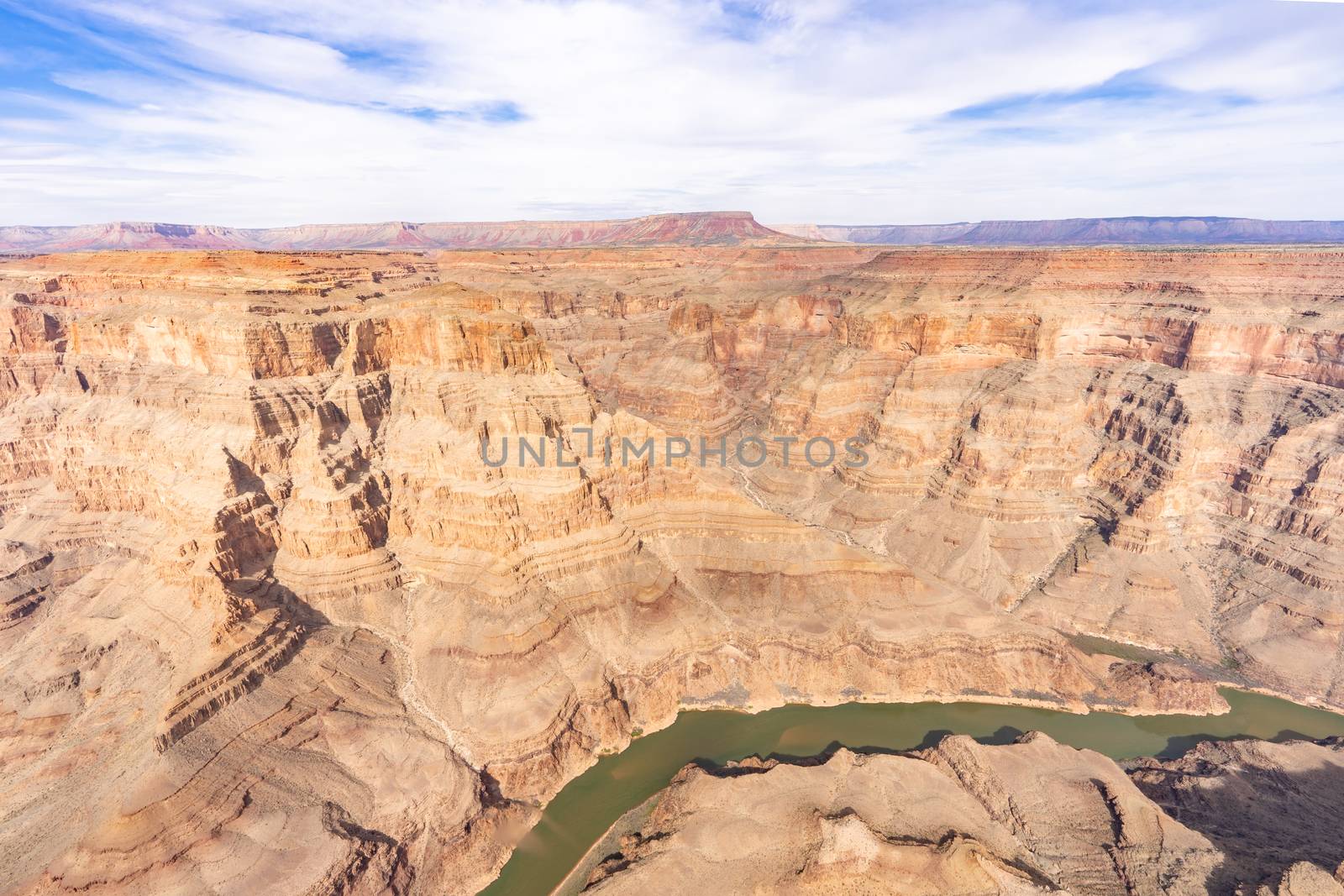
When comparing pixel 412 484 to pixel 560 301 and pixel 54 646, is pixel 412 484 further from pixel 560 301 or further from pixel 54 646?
pixel 560 301

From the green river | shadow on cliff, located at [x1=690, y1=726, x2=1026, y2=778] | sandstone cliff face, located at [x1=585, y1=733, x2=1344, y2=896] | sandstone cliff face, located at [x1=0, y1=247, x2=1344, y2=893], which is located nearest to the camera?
sandstone cliff face, located at [x1=585, y1=733, x2=1344, y2=896]

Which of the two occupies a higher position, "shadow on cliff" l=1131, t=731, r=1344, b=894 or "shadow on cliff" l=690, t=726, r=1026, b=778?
"shadow on cliff" l=1131, t=731, r=1344, b=894

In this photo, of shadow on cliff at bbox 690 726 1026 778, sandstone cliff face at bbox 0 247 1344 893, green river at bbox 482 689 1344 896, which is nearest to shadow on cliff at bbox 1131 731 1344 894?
green river at bbox 482 689 1344 896

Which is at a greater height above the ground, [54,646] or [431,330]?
[431,330]

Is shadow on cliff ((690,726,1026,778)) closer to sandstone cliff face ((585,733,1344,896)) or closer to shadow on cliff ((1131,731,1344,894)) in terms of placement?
sandstone cliff face ((585,733,1344,896))

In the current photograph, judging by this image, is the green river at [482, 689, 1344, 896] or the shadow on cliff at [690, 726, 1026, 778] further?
the green river at [482, 689, 1344, 896]

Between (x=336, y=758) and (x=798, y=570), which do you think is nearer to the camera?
(x=336, y=758)

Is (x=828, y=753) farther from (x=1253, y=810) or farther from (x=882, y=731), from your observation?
(x=1253, y=810)

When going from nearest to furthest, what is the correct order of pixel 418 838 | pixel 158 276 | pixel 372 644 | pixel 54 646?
pixel 418 838, pixel 54 646, pixel 372 644, pixel 158 276

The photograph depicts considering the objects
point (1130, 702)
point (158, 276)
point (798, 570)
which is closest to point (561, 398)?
point (798, 570)
